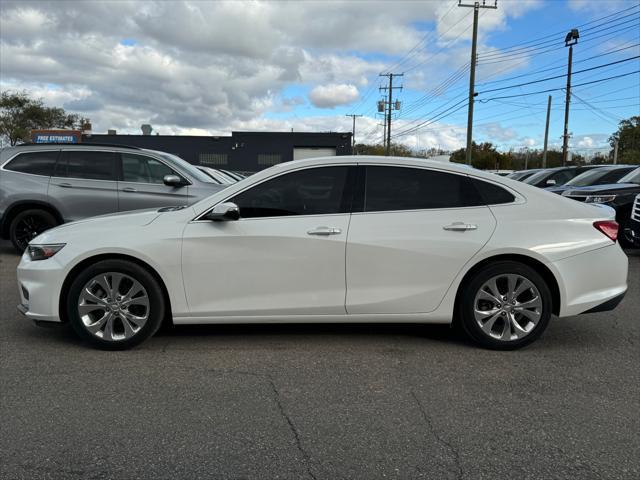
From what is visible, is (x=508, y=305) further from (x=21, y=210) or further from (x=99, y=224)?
(x=21, y=210)

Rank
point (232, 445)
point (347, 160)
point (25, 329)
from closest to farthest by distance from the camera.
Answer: point (232, 445) < point (347, 160) < point (25, 329)

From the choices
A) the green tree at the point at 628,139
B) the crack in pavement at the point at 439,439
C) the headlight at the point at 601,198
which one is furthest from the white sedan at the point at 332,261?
the green tree at the point at 628,139

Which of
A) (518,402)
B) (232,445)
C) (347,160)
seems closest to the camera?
(232,445)

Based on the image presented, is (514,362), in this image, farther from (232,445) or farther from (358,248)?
(232,445)

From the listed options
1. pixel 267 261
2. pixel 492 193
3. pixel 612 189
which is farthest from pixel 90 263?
pixel 612 189

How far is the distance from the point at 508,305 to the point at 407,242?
3.23 feet

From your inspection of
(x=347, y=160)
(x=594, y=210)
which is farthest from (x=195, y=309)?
(x=594, y=210)

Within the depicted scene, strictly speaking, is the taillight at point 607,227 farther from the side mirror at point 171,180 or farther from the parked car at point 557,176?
the parked car at point 557,176

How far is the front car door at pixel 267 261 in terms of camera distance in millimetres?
4121

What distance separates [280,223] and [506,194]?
1.91m

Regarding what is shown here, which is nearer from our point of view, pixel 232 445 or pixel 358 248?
pixel 232 445

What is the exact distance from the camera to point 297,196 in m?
4.27

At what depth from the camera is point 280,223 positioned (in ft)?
13.7

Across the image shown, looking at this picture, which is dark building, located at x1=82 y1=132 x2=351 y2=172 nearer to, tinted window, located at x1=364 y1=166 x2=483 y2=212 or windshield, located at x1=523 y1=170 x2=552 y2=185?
windshield, located at x1=523 y1=170 x2=552 y2=185
